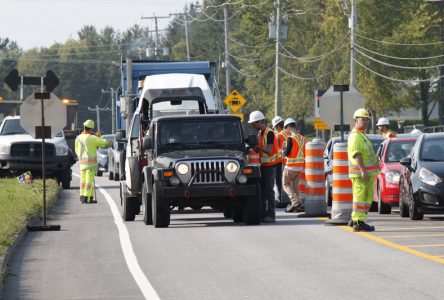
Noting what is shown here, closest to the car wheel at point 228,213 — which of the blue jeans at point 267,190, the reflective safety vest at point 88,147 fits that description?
the blue jeans at point 267,190

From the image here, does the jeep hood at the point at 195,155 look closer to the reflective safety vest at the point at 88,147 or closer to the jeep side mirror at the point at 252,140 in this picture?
the jeep side mirror at the point at 252,140

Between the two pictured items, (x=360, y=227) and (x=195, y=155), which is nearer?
(x=360, y=227)

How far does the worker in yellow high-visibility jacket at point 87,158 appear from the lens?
3209 centimetres

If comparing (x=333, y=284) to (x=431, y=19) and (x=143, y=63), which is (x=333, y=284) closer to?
(x=143, y=63)

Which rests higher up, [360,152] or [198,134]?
[198,134]

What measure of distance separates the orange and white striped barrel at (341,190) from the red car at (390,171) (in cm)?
360

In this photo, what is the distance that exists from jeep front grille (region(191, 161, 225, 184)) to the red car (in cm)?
→ 481

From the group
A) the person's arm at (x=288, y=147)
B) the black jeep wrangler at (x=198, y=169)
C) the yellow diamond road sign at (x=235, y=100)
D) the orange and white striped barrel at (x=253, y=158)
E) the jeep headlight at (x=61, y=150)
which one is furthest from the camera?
→ the yellow diamond road sign at (x=235, y=100)

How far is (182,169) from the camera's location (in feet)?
73.7

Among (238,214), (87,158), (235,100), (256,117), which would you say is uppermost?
(256,117)

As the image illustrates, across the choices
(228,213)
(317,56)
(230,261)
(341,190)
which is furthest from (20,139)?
(317,56)

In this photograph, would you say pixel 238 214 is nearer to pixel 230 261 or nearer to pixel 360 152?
pixel 360 152

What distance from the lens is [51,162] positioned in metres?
40.1

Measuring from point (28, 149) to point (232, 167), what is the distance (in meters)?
18.9
